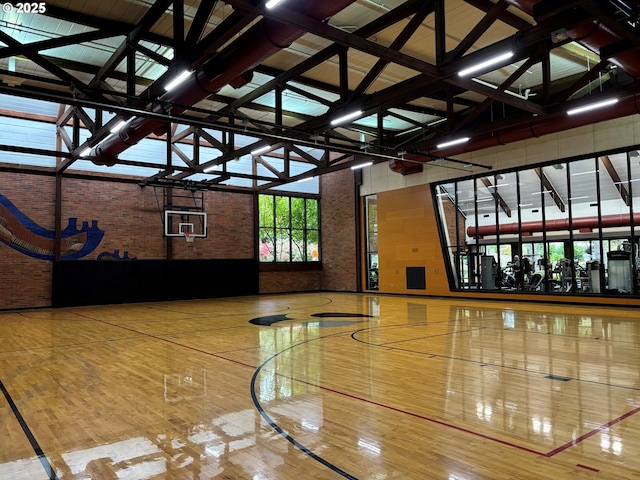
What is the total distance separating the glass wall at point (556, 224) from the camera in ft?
46.8

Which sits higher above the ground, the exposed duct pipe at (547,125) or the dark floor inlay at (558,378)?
the exposed duct pipe at (547,125)

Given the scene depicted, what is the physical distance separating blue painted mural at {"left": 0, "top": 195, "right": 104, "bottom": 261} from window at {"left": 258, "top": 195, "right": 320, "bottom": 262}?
24.9 ft

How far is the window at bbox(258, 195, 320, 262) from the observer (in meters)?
22.5

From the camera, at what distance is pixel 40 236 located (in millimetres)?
16594

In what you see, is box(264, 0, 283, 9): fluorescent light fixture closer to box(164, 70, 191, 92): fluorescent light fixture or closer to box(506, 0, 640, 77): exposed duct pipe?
box(164, 70, 191, 92): fluorescent light fixture

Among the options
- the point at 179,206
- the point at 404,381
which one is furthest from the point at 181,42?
the point at 179,206

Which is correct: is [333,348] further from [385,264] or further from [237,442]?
[385,264]

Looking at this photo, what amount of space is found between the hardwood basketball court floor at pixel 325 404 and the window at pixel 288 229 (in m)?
13.0

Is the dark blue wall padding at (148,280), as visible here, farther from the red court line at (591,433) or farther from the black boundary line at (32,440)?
the red court line at (591,433)

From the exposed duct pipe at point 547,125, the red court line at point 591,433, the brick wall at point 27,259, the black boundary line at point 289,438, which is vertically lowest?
the red court line at point 591,433

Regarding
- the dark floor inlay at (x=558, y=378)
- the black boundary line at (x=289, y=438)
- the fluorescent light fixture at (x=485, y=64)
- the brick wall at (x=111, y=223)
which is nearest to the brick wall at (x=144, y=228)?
the brick wall at (x=111, y=223)

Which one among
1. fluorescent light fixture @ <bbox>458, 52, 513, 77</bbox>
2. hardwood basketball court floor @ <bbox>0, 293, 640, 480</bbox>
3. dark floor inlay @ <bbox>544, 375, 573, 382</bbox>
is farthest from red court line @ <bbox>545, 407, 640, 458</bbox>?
fluorescent light fixture @ <bbox>458, 52, 513, 77</bbox>

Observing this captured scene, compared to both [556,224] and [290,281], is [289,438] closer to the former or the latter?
[290,281]

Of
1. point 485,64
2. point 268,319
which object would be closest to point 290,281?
point 268,319
